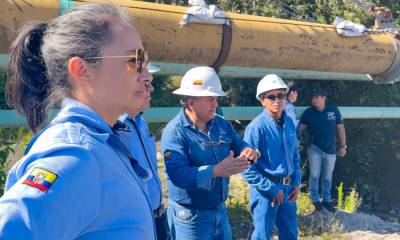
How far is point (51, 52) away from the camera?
5.28 feet

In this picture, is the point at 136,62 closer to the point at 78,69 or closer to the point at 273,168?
the point at 78,69

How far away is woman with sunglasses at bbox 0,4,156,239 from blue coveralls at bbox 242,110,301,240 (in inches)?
143

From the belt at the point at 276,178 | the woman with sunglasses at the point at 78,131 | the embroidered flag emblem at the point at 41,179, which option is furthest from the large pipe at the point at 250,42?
the embroidered flag emblem at the point at 41,179

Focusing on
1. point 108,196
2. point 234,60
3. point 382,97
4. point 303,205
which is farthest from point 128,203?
point 382,97

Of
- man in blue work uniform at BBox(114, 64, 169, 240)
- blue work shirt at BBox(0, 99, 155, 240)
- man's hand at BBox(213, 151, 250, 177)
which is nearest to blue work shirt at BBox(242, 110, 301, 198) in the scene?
man's hand at BBox(213, 151, 250, 177)

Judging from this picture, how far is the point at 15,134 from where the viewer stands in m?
6.04

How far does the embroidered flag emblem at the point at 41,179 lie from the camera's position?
1289 millimetres

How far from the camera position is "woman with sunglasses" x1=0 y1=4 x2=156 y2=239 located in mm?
1295

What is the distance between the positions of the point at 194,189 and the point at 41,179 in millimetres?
2916

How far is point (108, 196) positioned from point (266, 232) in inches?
160

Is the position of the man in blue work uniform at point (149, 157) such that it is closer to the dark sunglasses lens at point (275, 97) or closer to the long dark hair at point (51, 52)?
the long dark hair at point (51, 52)

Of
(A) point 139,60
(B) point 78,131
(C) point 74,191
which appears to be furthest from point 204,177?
(C) point 74,191

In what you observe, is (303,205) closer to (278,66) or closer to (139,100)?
(278,66)

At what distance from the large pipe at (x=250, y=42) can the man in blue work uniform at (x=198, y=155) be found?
10.4 inches
